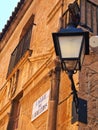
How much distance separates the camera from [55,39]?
3.17 metres

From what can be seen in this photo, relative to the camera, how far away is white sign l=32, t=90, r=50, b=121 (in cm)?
473

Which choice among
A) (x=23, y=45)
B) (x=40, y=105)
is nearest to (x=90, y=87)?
(x=40, y=105)

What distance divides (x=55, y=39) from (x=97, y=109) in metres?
1.14

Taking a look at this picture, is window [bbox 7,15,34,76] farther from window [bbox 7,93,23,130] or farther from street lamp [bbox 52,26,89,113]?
street lamp [bbox 52,26,89,113]

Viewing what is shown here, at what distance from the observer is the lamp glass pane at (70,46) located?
10.1 ft

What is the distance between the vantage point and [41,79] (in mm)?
5383

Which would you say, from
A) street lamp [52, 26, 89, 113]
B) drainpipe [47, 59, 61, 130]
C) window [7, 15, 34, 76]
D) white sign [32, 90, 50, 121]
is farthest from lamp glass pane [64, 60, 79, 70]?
window [7, 15, 34, 76]

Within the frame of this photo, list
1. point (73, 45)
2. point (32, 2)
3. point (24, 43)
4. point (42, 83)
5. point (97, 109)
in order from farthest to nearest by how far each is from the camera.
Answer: point (32, 2)
point (24, 43)
point (42, 83)
point (97, 109)
point (73, 45)

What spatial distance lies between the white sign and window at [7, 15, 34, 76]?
239 centimetres

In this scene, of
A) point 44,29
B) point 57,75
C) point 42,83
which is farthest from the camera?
point 44,29

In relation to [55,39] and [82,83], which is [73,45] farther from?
[82,83]

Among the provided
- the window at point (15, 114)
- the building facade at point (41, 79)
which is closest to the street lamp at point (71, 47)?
the building facade at point (41, 79)

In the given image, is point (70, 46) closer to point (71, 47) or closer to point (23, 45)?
point (71, 47)

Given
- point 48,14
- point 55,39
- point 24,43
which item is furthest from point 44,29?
point 55,39
